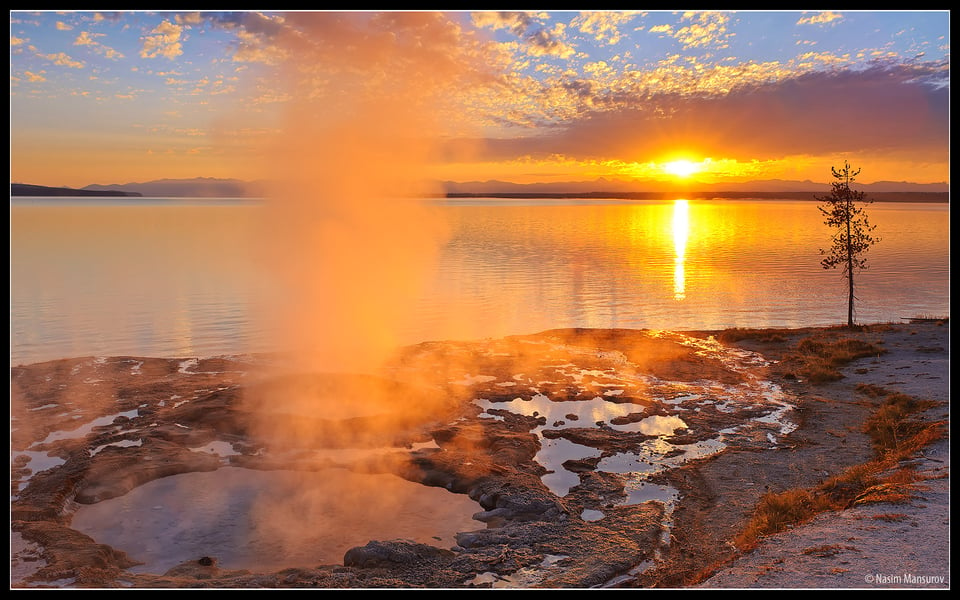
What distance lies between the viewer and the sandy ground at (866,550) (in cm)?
1024

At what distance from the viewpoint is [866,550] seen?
36.4 ft

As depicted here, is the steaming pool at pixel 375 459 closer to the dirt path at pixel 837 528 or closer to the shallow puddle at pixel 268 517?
the shallow puddle at pixel 268 517

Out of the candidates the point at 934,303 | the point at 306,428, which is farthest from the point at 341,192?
the point at 934,303

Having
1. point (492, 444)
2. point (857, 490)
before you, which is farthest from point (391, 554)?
point (857, 490)

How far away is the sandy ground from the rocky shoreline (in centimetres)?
38

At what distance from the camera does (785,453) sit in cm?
1778

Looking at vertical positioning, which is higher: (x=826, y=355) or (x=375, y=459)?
(x=826, y=355)

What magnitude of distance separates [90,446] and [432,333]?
63.6 ft

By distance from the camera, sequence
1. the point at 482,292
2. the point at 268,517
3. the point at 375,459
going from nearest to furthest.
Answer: the point at 268,517 < the point at 375,459 < the point at 482,292

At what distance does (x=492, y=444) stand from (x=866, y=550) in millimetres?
9585

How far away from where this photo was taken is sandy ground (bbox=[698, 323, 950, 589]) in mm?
10242

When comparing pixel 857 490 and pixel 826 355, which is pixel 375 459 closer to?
pixel 857 490

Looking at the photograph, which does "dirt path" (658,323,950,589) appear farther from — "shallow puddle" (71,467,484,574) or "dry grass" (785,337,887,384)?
"shallow puddle" (71,467,484,574)

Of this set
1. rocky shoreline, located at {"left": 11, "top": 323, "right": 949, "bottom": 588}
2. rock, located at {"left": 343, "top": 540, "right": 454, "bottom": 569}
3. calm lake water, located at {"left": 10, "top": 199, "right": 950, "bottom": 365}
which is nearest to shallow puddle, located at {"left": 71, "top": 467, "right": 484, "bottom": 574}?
rocky shoreline, located at {"left": 11, "top": 323, "right": 949, "bottom": 588}
